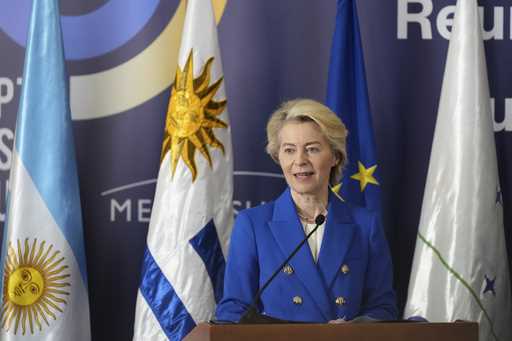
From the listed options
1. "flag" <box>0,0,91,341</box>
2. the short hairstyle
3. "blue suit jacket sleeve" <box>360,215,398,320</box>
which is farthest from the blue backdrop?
"blue suit jacket sleeve" <box>360,215,398,320</box>

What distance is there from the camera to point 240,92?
5.20 m

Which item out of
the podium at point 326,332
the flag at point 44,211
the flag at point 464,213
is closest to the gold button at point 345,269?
the podium at point 326,332

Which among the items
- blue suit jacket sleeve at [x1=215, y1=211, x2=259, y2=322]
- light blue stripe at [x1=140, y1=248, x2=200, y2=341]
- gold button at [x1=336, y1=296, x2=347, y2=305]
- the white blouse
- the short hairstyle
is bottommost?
light blue stripe at [x1=140, y1=248, x2=200, y2=341]

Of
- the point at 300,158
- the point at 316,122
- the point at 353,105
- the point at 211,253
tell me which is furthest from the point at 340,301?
the point at 353,105

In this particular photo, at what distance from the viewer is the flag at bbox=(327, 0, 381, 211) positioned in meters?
4.83

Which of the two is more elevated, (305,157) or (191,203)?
(305,157)

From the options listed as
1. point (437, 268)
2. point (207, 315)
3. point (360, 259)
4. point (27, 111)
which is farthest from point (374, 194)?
point (27, 111)

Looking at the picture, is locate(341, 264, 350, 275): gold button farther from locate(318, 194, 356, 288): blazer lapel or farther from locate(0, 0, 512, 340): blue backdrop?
locate(0, 0, 512, 340): blue backdrop

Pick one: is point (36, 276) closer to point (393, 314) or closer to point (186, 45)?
point (186, 45)

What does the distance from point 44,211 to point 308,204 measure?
1562 millimetres

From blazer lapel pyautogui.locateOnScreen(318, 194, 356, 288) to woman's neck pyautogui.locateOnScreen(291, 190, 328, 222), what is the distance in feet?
0.14

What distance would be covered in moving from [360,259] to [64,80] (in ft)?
6.32

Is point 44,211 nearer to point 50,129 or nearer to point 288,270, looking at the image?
point 50,129

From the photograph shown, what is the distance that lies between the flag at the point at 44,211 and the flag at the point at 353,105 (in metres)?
1.32
